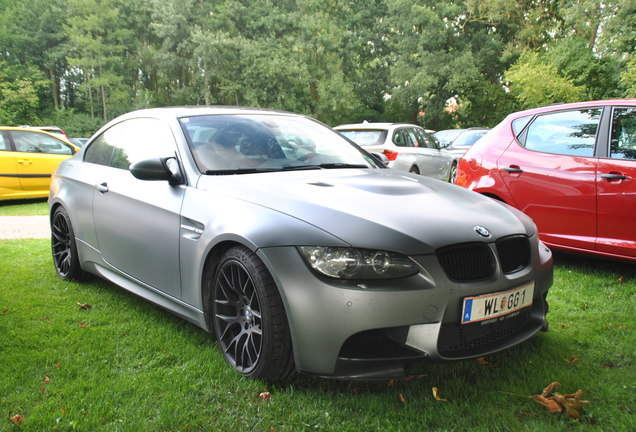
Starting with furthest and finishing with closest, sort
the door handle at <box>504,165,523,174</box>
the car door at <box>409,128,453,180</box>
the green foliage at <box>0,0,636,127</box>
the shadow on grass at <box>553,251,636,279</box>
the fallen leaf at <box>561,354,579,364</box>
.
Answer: the green foliage at <box>0,0,636,127</box>, the car door at <box>409,128,453,180</box>, the door handle at <box>504,165,523,174</box>, the shadow on grass at <box>553,251,636,279</box>, the fallen leaf at <box>561,354,579,364</box>

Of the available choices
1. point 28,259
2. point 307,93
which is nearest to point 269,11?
point 307,93

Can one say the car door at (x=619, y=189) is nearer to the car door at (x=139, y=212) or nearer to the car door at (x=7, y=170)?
the car door at (x=139, y=212)

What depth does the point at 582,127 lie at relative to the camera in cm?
485

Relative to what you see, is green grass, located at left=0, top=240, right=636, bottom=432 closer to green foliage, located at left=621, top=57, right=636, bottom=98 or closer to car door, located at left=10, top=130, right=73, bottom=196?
car door, located at left=10, top=130, right=73, bottom=196

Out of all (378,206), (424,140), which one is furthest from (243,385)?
(424,140)

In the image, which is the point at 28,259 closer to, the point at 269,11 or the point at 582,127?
the point at 582,127

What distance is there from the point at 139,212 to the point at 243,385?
136 cm

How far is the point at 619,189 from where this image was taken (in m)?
4.38

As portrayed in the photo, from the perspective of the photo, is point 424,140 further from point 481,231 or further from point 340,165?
point 481,231

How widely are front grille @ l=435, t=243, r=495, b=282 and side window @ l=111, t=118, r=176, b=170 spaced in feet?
6.12

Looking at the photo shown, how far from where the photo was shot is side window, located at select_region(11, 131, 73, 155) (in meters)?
10.5

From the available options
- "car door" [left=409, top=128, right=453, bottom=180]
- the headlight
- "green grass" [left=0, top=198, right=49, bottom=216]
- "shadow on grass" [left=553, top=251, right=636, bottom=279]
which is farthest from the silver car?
"car door" [left=409, top=128, right=453, bottom=180]

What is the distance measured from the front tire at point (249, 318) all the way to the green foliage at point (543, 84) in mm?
25177

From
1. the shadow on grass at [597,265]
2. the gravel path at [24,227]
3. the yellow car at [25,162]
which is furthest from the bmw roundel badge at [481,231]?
the yellow car at [25,162]
